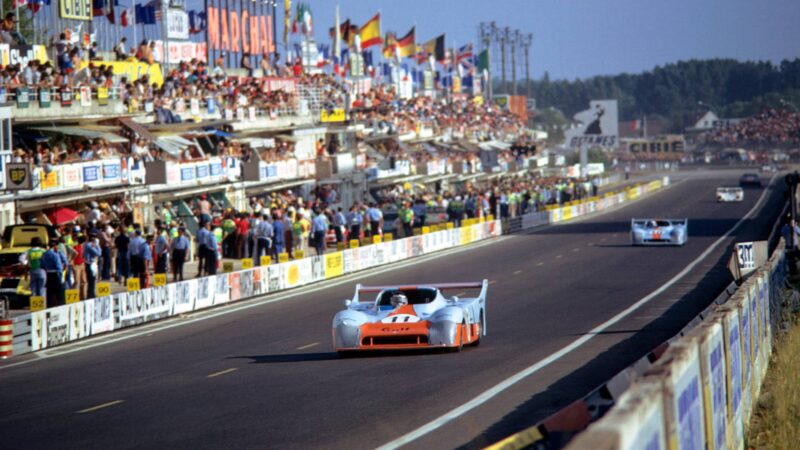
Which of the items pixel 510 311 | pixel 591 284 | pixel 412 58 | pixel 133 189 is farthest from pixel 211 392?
pixel 412 58

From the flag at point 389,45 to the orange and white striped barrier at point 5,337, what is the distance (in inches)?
2892

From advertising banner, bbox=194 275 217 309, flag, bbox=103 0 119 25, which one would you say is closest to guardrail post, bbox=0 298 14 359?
advertising banner, bbox=194 275 217 309

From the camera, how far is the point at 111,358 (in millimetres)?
21203

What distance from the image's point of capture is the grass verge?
1047cm

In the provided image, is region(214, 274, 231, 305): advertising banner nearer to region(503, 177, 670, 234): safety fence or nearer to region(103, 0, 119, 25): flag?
region(103, 0, 119, 25): flag

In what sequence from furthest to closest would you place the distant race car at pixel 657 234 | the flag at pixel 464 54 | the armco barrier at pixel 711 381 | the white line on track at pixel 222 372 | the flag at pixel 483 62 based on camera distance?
the flag at pixel 483 62 → the flag at pixel 464 54 → the distant race car at pixel 657 234 → the white line on track at pixel 222 372 → the armco barrier at pixel 711 381

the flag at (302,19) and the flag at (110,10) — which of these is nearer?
the flag at (110,10)

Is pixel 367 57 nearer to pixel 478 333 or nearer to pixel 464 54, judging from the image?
pixel 464 54

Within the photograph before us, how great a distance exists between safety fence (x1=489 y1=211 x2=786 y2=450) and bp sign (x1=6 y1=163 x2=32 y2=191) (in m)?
23.9

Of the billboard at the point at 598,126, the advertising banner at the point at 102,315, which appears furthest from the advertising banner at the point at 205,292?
the billboard at the point at 598,126

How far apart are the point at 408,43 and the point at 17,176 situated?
64.2 meters

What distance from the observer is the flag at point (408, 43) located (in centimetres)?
9494

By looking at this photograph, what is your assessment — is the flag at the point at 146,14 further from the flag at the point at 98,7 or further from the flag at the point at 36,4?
the flag at the point at 36,4

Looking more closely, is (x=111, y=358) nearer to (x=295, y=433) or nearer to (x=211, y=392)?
(x=211, y=392)
